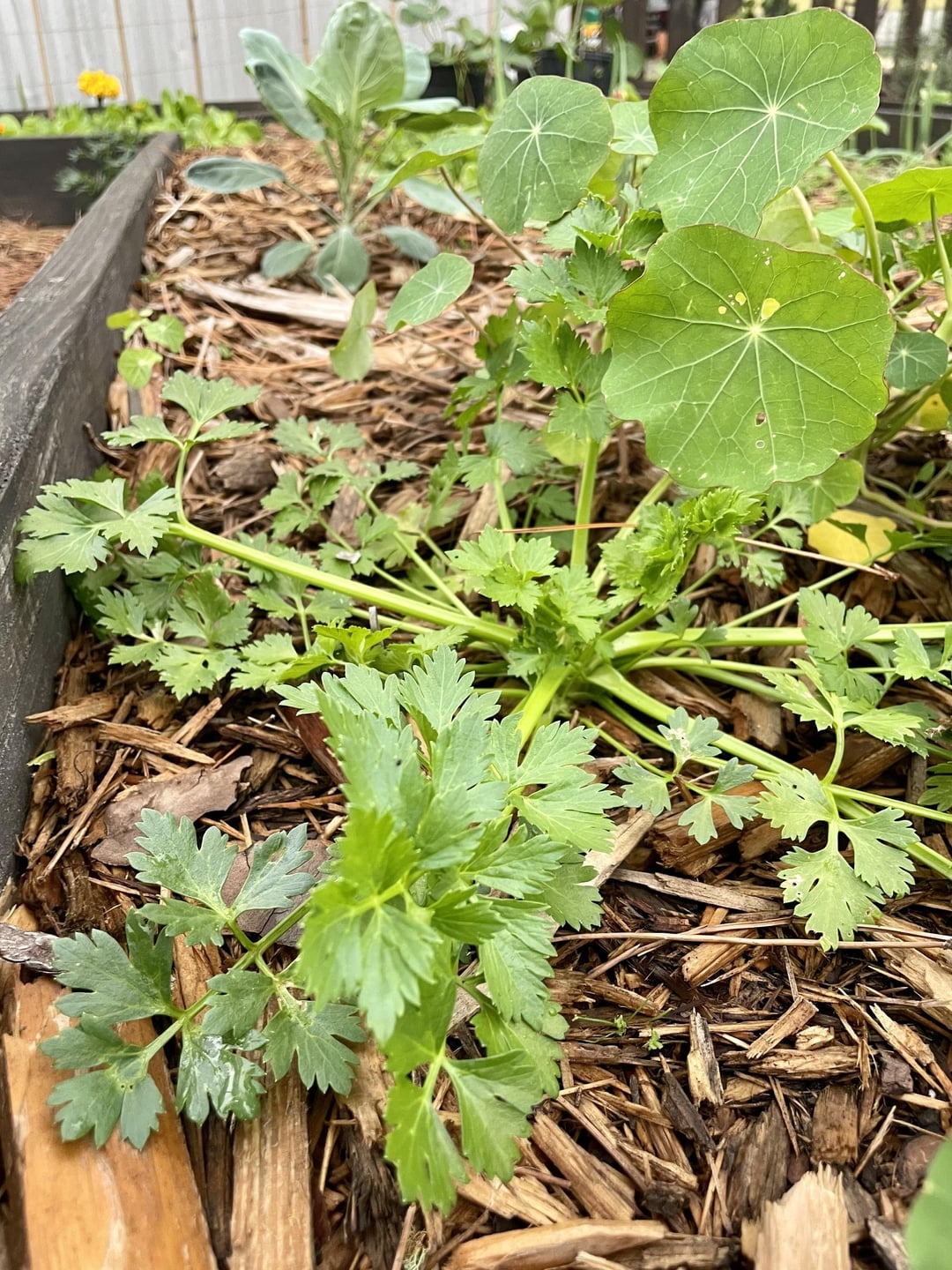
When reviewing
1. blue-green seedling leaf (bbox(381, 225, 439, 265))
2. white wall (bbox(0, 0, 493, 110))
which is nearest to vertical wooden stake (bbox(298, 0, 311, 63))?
white wall (bbox(0, 0, 493, 110))

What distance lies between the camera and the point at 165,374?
1800 mm

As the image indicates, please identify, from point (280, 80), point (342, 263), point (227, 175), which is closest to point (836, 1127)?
point (342, 263)

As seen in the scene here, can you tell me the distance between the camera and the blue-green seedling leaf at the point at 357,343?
5.09 ft

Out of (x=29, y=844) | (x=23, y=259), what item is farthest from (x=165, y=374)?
(x=29, y=844)

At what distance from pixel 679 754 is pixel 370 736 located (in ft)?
1.51

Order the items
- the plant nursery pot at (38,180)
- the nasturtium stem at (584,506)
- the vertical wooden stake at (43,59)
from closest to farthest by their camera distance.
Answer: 1. the nasturtium stem at (584,506)
2. the plant nursery pot at (38,180)
3. the vertical wooden stake at (43,59)

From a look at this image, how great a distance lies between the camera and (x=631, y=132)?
1300 mm

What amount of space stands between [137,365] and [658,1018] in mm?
1484

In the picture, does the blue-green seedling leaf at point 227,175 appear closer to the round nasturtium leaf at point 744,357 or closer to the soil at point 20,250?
the soil at point 20,250

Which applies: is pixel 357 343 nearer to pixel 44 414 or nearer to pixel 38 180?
pixel 44 414

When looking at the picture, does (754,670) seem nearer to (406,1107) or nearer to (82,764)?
(406,1107)

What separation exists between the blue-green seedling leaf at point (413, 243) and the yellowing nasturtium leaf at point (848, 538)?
136 centimetres

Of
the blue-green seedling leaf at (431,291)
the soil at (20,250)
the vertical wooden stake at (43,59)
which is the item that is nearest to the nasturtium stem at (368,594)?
the blue-green seedling leaf at (431,291)

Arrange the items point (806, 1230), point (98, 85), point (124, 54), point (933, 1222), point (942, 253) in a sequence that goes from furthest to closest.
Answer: point (124, 54) → point (98, 85) → point (942, 253) → point (806, 1230) → point (933, 1222)
